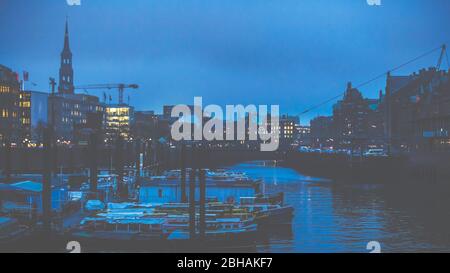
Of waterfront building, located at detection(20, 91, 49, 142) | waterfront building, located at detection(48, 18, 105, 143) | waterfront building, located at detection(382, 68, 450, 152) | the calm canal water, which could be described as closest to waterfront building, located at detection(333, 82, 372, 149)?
waterfront building, located at detection(382, 68, 450, 152)

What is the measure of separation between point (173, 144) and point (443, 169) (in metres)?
107

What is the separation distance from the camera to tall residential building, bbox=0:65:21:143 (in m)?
94.5

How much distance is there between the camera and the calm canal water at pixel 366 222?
26031 mm

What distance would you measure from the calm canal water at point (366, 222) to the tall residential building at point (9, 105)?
55.9 metres

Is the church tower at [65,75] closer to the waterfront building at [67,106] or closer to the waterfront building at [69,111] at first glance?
the waterfront building at [67,106]

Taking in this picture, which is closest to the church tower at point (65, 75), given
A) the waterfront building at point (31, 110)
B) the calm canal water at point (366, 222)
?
the waterfront building at point (31, 110)

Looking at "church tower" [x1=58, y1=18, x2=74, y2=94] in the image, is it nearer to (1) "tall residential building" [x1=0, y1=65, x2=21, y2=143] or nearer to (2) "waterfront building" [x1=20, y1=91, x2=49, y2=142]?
(2) "waterfront building" [x1=20, y1=91, x2=49, y2=142]

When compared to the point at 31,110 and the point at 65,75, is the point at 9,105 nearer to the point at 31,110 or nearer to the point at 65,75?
the point at 31,110

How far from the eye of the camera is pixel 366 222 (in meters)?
33.3

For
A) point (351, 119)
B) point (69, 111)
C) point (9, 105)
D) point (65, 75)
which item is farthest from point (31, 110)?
point (351, 119)

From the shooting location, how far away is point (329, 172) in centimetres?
8650

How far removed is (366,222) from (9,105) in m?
78.5

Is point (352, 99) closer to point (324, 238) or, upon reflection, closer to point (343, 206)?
point (343, 206)

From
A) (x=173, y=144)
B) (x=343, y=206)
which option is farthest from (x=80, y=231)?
(x=173, y=144)
